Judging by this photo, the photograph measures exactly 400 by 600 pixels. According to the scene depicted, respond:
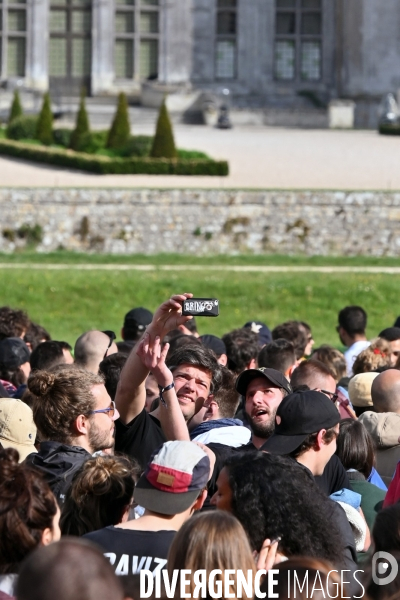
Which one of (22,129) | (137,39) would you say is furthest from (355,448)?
(137,39)

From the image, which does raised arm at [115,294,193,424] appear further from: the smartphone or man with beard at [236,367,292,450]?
man with beard at [236,367,292,450]

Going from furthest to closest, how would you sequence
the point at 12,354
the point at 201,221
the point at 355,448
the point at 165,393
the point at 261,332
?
the point at 201,221
the point at 261,332
the point at 12,354
the point at 355,448
the point at 165,393

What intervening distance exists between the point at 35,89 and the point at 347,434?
31672 mm

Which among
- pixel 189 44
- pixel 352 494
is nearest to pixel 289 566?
pixel 352 494

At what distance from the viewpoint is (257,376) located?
503 cm

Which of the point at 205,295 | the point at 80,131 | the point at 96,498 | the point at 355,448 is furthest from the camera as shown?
the point at 80,131

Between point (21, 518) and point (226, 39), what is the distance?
36375mm

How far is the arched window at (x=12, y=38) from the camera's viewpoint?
1458 inches

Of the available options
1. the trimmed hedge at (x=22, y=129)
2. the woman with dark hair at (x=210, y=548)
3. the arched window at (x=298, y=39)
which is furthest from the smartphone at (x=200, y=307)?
the arched window at (x=298, y=39)

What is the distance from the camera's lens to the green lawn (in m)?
15.6

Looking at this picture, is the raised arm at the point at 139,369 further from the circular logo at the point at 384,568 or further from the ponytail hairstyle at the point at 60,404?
the circular logo at the point at 384,568

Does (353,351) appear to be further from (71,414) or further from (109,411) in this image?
(71,414)

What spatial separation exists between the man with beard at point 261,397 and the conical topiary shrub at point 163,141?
19162 millimetres

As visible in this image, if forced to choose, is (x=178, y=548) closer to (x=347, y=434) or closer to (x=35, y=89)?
(x=347, y=434)
